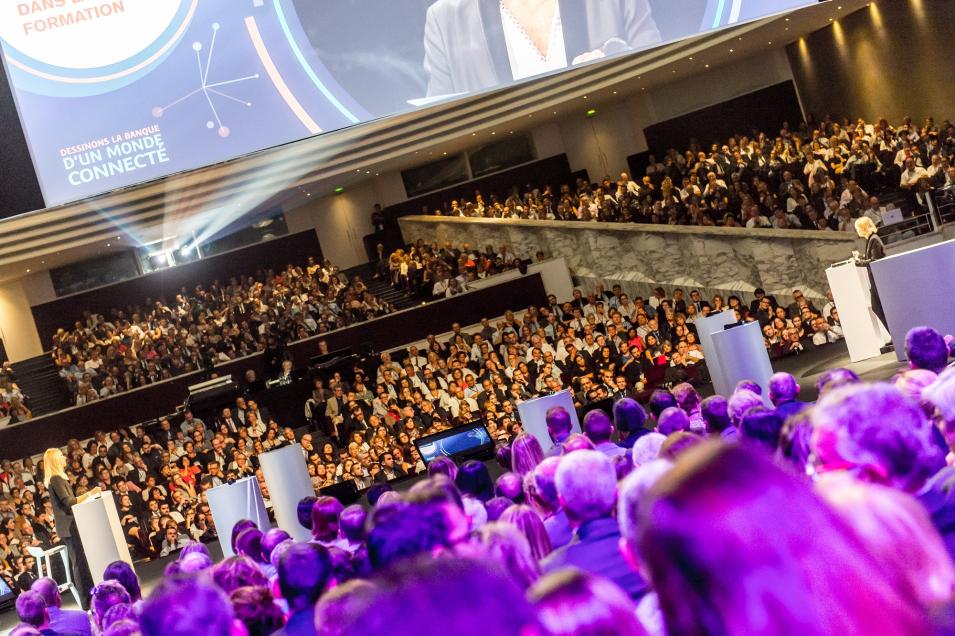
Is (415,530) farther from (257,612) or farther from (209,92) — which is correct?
(209,92)

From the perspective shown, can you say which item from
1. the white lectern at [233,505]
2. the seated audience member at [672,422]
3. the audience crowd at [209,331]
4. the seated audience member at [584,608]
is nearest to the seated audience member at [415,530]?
the seated audience member at [584,608]

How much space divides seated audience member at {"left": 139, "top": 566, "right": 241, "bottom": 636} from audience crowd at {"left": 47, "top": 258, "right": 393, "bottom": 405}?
568 inches

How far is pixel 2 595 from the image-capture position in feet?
35.0

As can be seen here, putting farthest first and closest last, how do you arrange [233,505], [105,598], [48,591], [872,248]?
[872,248] < [233,505] < [48,591] < [105,598]

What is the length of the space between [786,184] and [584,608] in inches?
610

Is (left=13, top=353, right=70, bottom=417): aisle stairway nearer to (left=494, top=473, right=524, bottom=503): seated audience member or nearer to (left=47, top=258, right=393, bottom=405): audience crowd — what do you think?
(left=47, top=258, right=393, bottom=405): audience crowd

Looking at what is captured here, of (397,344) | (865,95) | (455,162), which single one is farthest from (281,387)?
(865,95)

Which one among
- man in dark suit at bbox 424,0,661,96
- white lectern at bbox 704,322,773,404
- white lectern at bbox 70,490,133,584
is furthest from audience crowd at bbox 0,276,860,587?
man in dark suit at bbox 424,0,661,96

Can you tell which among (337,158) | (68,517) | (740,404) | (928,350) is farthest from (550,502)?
(337,158)

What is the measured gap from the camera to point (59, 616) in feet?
16.4

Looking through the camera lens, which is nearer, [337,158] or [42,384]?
[42,384]

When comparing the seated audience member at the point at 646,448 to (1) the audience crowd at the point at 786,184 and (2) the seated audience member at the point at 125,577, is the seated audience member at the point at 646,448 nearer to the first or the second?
(2) the seated audience member at the point at 125,577

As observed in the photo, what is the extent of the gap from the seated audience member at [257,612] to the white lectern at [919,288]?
610cm

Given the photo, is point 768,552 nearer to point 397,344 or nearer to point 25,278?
point 397,344
